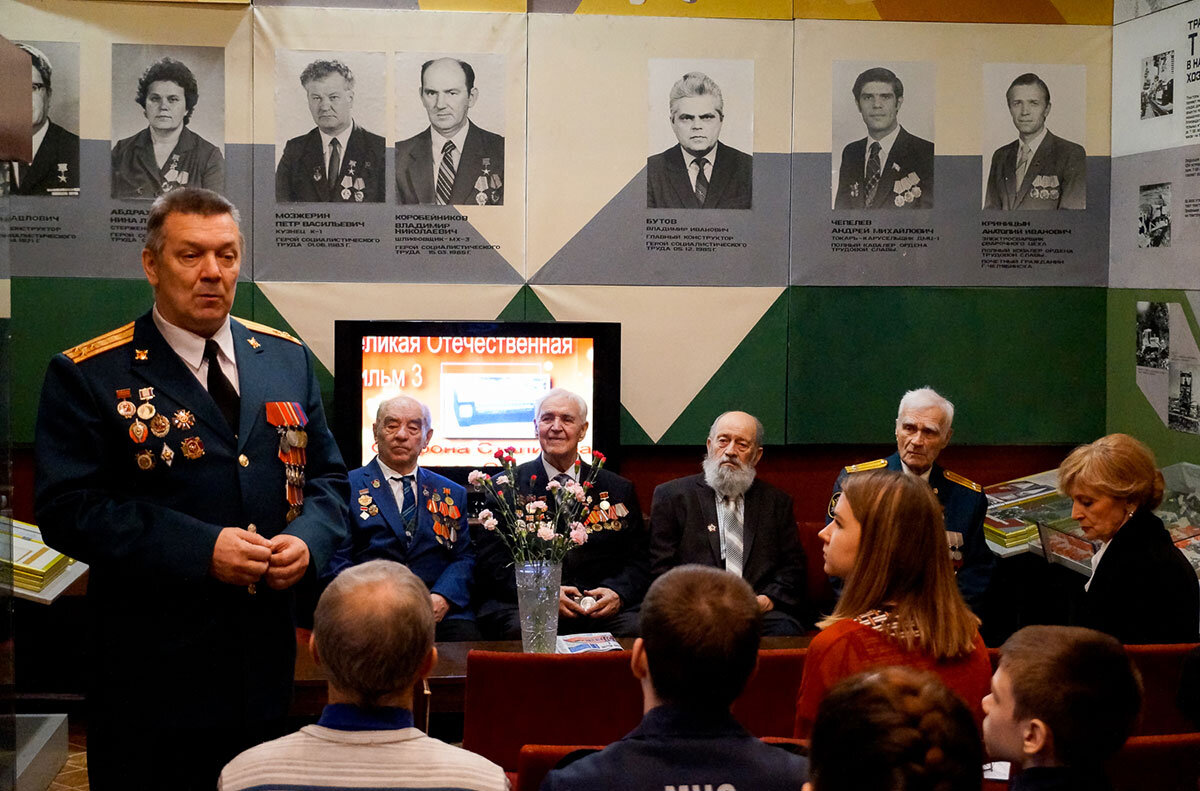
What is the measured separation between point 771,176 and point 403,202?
172cm

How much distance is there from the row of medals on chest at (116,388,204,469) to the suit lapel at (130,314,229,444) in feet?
0.08

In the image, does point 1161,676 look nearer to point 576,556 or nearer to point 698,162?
point 576,556

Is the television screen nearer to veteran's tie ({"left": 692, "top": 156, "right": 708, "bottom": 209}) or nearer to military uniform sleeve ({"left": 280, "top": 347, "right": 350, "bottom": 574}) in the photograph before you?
veteran's tie ({"left": 692, "top": 156, "right": 708, "bottom": 209})

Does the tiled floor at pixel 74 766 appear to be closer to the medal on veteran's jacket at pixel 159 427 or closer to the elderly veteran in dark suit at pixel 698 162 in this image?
the medal on veteran's jacket at pixel 159 427

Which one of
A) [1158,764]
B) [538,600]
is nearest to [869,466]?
[538,600]

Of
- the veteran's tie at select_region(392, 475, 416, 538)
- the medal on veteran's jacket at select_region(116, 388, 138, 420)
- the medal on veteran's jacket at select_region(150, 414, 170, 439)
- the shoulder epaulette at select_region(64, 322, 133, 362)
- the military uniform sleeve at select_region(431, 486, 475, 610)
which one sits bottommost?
the military uniform sleeve at select_region(431, 486, 475, 610)

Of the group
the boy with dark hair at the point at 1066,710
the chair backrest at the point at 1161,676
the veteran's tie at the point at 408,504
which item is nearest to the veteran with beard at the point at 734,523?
the veteran's tie at the point at 408,504

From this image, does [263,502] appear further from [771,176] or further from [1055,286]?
[1055,286]

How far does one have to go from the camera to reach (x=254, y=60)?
5.19 metres

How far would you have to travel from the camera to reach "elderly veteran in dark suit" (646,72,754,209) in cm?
540

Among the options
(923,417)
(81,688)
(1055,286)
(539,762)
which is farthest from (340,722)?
(1055,286)

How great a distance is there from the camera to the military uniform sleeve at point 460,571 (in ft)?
14.5

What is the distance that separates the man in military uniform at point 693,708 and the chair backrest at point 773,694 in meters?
0.93

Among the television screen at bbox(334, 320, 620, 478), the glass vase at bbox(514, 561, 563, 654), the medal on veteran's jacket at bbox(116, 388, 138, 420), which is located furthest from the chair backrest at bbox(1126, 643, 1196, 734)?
the television screen at bbox(334, 320, 620, 478)
